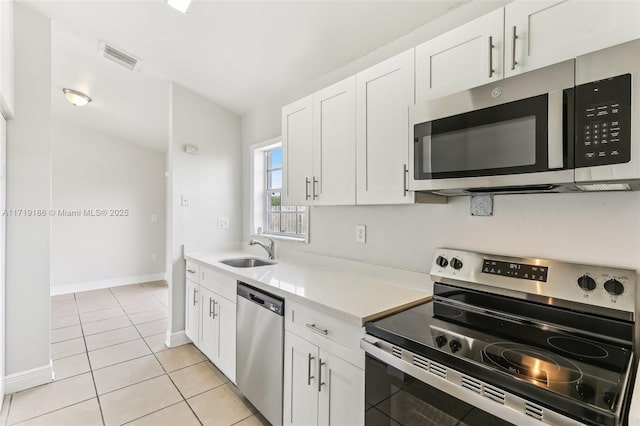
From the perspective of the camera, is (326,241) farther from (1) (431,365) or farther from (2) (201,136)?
(2) (201,136)

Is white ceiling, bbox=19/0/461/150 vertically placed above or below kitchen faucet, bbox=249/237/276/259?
above

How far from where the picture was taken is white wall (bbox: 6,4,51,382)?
2289mm

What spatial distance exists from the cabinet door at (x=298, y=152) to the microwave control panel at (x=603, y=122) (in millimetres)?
1392

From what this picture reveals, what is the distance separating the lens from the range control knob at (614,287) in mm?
1090

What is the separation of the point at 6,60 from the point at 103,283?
4.13 m

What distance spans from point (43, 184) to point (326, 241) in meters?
2.24

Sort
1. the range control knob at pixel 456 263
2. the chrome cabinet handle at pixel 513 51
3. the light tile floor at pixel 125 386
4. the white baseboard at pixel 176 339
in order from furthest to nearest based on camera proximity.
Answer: the white baseboard at pixel 176 339 < the light tile floor at pixel 125 386 < the range control knob at pixel 456 263 < the chrome cabinet handle at pixel 513 51

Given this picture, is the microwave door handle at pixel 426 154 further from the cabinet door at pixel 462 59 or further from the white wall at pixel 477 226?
the white wall at pixel 477 226

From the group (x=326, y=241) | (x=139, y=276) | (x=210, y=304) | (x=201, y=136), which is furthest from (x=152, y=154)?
(x=326, y=241)

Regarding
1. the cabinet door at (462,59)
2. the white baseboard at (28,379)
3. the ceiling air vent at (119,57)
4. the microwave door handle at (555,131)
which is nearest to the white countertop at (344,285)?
the microwave door handle at (555,131)

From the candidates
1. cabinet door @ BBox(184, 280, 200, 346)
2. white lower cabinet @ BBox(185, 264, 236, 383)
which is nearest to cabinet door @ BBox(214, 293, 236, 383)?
white lower cabinet @ BBox(185, 264, 236, 383)

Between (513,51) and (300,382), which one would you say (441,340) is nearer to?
(300,382)

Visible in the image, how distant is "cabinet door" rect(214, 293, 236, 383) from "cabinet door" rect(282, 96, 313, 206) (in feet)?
2.90

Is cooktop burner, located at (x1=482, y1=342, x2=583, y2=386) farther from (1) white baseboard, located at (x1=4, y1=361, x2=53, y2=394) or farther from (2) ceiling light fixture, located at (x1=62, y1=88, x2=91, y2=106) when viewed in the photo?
(2) ceiling light fixture, located at (x1=62, y1=88, x2=91, y2=106)
